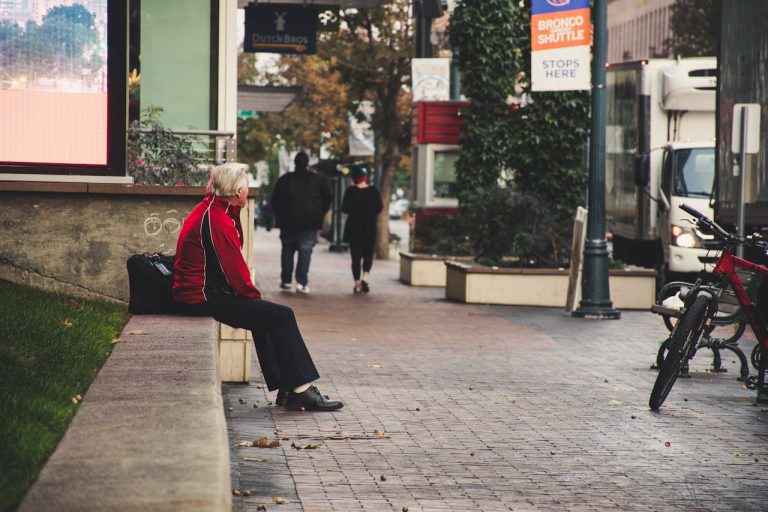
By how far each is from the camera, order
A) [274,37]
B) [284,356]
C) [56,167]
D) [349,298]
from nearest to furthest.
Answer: [284,356] < [56,167] < [349,298] < [274,37]

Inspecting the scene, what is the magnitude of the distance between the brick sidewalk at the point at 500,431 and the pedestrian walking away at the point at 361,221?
6.38 metres

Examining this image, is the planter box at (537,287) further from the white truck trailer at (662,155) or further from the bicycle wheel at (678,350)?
the bicycle wheel at (678,350)

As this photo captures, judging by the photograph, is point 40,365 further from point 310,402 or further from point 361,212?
point 361,212

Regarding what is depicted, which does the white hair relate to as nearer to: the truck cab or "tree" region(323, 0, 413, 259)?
the truck cab

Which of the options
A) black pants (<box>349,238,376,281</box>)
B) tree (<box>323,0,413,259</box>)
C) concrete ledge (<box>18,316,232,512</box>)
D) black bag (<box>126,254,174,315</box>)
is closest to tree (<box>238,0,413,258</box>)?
tree (<box>323,0,413,259</box>)

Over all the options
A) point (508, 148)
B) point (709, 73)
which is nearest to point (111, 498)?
point (709, 73)

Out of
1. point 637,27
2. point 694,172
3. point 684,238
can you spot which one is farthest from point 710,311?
point 637,27

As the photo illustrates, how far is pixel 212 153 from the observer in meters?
11.6

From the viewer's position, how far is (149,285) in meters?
9.30

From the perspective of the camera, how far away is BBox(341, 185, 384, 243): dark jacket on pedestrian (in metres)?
20.9

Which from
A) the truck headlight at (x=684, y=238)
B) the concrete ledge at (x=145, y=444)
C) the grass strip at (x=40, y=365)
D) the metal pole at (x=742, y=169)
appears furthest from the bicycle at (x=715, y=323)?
the truck headlight at (x=684, y=238)

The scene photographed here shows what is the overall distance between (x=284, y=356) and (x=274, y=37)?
1896 centimetres

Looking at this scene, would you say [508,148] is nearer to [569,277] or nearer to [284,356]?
[569,277]

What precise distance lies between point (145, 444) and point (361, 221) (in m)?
16.0
